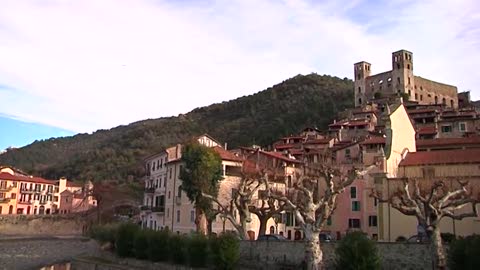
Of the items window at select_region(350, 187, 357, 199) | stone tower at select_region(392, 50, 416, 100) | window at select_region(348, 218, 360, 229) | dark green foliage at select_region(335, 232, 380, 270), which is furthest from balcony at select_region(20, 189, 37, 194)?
stone tower at select_region(392, 50, 416, 100)

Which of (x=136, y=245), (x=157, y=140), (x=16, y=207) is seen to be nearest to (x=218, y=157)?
(x=136, y=245)

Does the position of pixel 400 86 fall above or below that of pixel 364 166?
above

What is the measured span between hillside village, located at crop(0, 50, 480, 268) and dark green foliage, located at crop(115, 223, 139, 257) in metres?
3.76

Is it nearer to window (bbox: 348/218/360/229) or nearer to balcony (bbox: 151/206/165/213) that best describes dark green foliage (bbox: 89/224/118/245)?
balcony (bbox: 151/206/165/213)

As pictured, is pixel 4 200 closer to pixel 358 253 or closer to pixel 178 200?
pixel 178 200

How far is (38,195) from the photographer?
11212 centimetres

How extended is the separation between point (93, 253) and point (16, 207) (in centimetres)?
5933

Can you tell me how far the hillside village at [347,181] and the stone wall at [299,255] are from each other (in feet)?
4.91

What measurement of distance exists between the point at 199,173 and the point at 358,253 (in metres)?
24.5

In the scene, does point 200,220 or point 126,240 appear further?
point 200,220

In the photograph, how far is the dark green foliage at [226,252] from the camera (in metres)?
33.8

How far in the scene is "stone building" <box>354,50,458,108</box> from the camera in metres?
135

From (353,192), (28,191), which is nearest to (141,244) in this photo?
(353,192)

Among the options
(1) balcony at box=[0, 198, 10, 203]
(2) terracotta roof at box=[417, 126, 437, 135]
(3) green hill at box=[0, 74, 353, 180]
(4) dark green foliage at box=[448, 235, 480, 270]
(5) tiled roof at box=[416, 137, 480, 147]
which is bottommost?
(4) dark green foliage at box=[448, 235, 480, 270]
